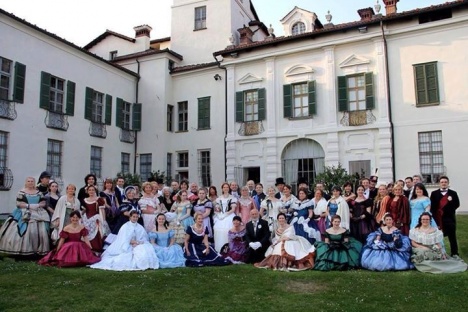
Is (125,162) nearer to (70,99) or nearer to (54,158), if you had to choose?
(54,158)

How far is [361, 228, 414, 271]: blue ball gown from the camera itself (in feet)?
26.6

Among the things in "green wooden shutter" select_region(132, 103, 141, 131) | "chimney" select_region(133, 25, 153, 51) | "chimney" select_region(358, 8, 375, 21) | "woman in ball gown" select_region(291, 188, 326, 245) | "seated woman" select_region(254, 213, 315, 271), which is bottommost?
"seated woman" select_region(254, 213, 315, 271)

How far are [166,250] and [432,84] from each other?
1391cm

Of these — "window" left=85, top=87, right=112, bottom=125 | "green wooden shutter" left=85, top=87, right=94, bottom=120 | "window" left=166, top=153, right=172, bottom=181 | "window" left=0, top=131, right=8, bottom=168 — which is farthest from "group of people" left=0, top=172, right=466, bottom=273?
"window" left=166, top=153, right=172, bottom=181

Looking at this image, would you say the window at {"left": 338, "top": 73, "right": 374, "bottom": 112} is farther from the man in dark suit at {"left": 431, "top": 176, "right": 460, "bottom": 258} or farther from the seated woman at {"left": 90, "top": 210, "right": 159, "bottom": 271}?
the seated woman at {"left": 90, "top": 210, "right": 159, "bottom": 271}

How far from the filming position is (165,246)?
921 centimetres

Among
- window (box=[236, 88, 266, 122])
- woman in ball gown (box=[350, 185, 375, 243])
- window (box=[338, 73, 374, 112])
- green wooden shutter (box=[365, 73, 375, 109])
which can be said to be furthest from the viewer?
window (box=[236, 88, 266, 122])

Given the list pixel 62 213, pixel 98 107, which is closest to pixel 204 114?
pixel 98 107

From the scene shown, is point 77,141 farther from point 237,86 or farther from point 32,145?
point 237,86

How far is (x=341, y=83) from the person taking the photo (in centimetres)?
1945

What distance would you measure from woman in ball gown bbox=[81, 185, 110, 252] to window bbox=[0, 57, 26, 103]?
29.9 feet

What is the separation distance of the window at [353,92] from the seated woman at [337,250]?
11.4m

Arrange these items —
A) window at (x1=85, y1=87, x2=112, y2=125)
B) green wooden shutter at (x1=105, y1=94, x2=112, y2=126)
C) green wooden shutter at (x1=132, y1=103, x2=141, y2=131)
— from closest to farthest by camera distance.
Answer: window at (x1=85, y1=87, x2=112, y2=125), green wooden shutter at (x1=105, y1=94, x2=112, y2=126), green wooden shutter at (x1=132, y1=103, x2=141, y2=131)

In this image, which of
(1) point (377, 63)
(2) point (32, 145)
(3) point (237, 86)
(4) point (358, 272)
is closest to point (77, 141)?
(2) point (32, 145)
